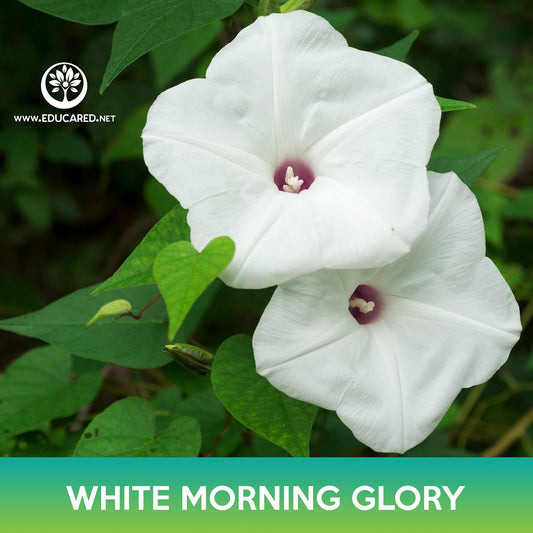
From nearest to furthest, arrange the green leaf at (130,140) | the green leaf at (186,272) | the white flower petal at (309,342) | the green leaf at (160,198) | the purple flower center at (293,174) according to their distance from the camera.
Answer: the green leaf at (186,272) < the white flower petal at (309,342) < the purple flower center at (293,174) < the green leaf at (160,198) < the green leaf at (130,140)

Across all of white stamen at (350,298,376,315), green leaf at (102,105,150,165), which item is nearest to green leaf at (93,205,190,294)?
white stamen at (350,298,376,315)

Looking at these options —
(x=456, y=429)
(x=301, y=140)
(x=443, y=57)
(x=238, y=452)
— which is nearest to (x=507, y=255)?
(x=456, y=429)

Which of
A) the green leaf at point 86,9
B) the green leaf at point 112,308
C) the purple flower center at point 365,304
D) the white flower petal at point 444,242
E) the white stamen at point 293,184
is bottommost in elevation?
the purple flower center at point 365,304

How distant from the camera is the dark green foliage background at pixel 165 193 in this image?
1.76 m

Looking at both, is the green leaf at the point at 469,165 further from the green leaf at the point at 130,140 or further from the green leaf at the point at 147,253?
the green leaf at the point at 130,140

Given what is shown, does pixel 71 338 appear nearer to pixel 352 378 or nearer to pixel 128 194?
pixel 352 378

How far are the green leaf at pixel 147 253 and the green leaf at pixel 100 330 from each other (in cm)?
21

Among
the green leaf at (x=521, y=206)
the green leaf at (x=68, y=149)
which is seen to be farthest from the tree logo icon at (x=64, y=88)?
the green leaf at (x=521, y=206)

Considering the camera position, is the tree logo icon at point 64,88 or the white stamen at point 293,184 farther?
the tree logo icon at point 64,88

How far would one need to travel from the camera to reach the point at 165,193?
2.07 metres

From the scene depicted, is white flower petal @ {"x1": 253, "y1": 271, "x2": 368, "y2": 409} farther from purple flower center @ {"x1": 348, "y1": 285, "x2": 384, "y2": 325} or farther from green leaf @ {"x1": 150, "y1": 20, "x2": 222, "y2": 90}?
green leaf @ {"x1": 150, "y1": 20, "x2": 222, "y2": 90}

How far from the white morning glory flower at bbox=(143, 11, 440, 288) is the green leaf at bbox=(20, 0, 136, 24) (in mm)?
267

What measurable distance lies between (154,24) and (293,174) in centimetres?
30

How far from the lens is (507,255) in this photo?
2.74m
